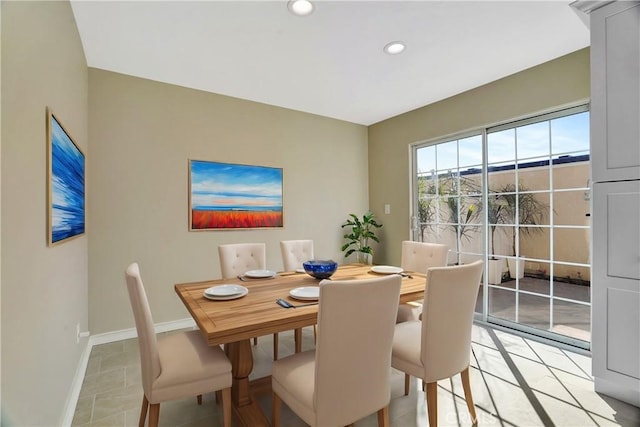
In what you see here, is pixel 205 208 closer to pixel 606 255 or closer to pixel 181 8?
pixel 181 8

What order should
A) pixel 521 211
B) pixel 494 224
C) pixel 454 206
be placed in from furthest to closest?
pixel 454 206 → pixel 494 224 → pixel 521 211

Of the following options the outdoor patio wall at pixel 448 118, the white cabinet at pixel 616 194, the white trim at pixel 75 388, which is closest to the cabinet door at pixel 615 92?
the white cabinet at pixel 616 194

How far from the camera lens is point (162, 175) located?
332 cm

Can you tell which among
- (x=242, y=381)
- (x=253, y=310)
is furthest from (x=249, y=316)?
(x=242, y=381)

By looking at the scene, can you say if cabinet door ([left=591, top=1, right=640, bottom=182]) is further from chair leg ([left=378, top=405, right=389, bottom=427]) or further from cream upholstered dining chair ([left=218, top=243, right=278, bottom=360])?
cream upholstered dining chair ([left=218, top=243, right=278, bottom=360])

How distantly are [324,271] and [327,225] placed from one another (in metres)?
2.32

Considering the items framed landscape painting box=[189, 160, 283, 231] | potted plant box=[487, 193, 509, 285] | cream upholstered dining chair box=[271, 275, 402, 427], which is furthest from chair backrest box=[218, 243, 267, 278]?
potted plant box=[487, 193, 509, 285]

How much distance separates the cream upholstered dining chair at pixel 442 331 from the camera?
159cm

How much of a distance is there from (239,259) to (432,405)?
1891 mm

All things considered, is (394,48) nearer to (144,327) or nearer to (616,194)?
(616,194)

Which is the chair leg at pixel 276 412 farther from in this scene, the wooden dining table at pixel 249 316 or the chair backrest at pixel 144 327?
the chair backrest at pixel 144 327

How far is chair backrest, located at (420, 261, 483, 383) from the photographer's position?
1580 millimetres

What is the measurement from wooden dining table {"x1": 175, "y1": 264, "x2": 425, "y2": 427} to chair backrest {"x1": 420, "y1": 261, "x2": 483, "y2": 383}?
327 millimetres

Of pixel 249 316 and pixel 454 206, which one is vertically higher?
pixel 454 206
